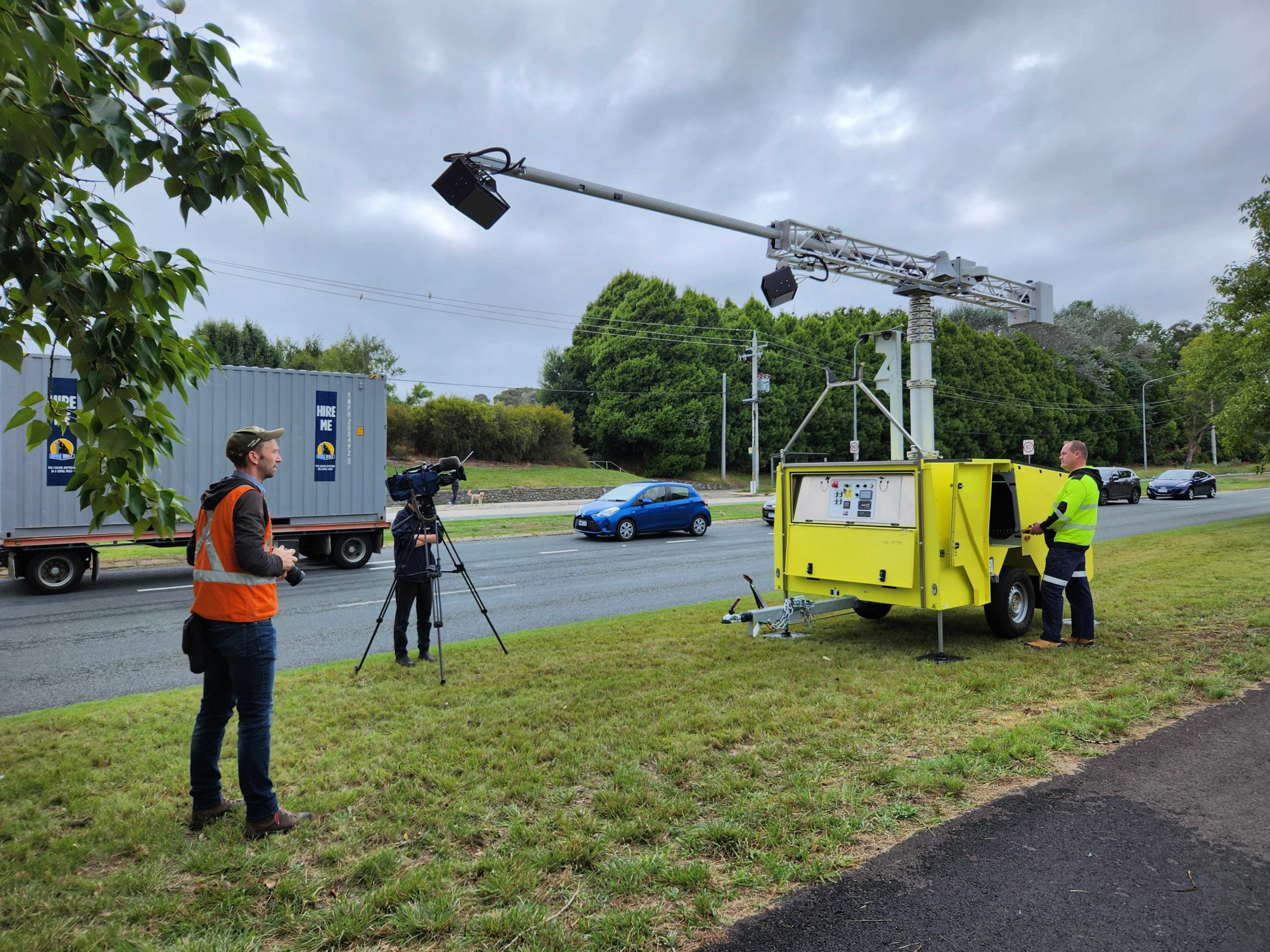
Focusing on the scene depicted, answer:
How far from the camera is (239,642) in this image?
3541mm

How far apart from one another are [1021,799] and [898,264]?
8.80 m

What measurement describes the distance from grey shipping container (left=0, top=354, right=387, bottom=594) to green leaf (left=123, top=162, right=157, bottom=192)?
10.4m

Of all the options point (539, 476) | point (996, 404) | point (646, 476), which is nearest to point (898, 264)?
point (539, 476)

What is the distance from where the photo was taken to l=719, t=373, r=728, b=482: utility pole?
45.3 m

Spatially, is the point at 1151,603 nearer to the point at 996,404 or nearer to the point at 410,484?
the point at 410,484

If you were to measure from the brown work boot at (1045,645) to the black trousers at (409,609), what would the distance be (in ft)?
17.6

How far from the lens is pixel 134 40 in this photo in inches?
90.8

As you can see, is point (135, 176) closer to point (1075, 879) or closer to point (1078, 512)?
point (1075, 879)

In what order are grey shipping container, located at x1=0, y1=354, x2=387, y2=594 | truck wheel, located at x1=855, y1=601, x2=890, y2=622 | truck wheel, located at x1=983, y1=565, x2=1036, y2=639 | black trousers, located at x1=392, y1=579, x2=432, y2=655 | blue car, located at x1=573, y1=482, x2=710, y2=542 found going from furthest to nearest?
blue car, located at x1=573, y1=482, x2=710, y2=542, grey shipping container, located at x1=0, y1=354, x2=387, y2=594, truck wheel, located at x1=855, y1=601, x2=890, y2=622, truck wheel, located at x1=983, y1=565, x2=1036, y2=639, black trousers, located at x1=392, y1=579, x2=432, y2=655

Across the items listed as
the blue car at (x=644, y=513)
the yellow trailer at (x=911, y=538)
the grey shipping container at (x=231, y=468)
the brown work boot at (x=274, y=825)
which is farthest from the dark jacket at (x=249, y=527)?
the blue car at (x=644, y=513)

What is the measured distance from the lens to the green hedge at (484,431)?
124ft

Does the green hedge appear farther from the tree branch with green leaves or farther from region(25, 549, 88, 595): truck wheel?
the tree branch with green leaves

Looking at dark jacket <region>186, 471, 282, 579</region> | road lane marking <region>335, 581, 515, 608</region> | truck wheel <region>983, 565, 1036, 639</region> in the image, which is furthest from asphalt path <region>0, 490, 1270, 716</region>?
truck wheel <region>983, 565, 1036, 639</region>

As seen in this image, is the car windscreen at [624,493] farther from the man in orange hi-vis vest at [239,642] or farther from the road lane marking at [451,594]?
the man in orange hi-vis vest at [239,642]
